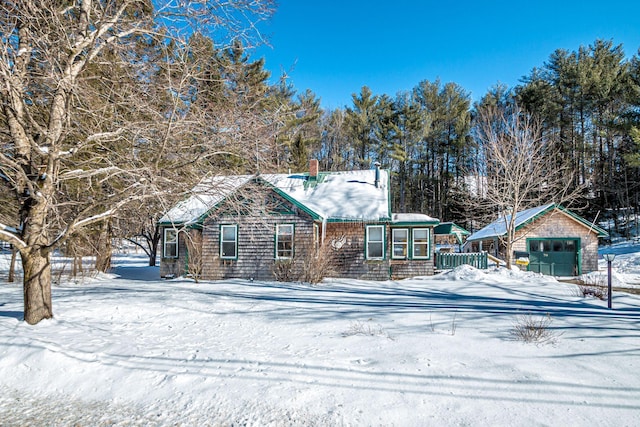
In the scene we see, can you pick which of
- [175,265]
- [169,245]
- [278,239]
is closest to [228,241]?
[278,239]

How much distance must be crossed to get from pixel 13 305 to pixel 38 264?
2.58 m

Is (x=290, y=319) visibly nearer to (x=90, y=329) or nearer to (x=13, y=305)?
(x=90, y=329)

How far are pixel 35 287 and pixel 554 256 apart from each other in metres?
23.4

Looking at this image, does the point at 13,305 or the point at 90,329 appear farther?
the point at 13,305

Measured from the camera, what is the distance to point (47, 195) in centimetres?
612

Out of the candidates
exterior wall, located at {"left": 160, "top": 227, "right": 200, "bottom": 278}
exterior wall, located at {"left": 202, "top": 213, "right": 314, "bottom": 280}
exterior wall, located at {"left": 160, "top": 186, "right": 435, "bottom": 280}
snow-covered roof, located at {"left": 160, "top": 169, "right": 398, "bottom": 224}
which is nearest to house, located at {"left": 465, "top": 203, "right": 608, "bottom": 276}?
exterior wall, located at {"left": 160, "top": 186, "right": 435, "bottom": 280}

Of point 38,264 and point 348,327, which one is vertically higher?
point 38,264

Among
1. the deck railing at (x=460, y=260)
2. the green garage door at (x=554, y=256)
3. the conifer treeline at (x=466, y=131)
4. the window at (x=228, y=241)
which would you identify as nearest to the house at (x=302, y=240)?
the window at (x=228, y=241)

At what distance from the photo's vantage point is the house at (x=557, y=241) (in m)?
20.8

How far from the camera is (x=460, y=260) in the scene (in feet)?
60.3

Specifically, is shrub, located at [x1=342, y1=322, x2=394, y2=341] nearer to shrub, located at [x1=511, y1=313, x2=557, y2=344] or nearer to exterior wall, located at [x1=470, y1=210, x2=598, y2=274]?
shrub, located at [x1=511, y1=313, x2=557, y2=344]

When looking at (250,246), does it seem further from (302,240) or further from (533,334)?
(533,334)

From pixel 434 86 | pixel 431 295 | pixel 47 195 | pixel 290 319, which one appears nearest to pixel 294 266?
pixel 431 295

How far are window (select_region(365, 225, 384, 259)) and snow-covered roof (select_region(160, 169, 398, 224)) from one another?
1.95ft
